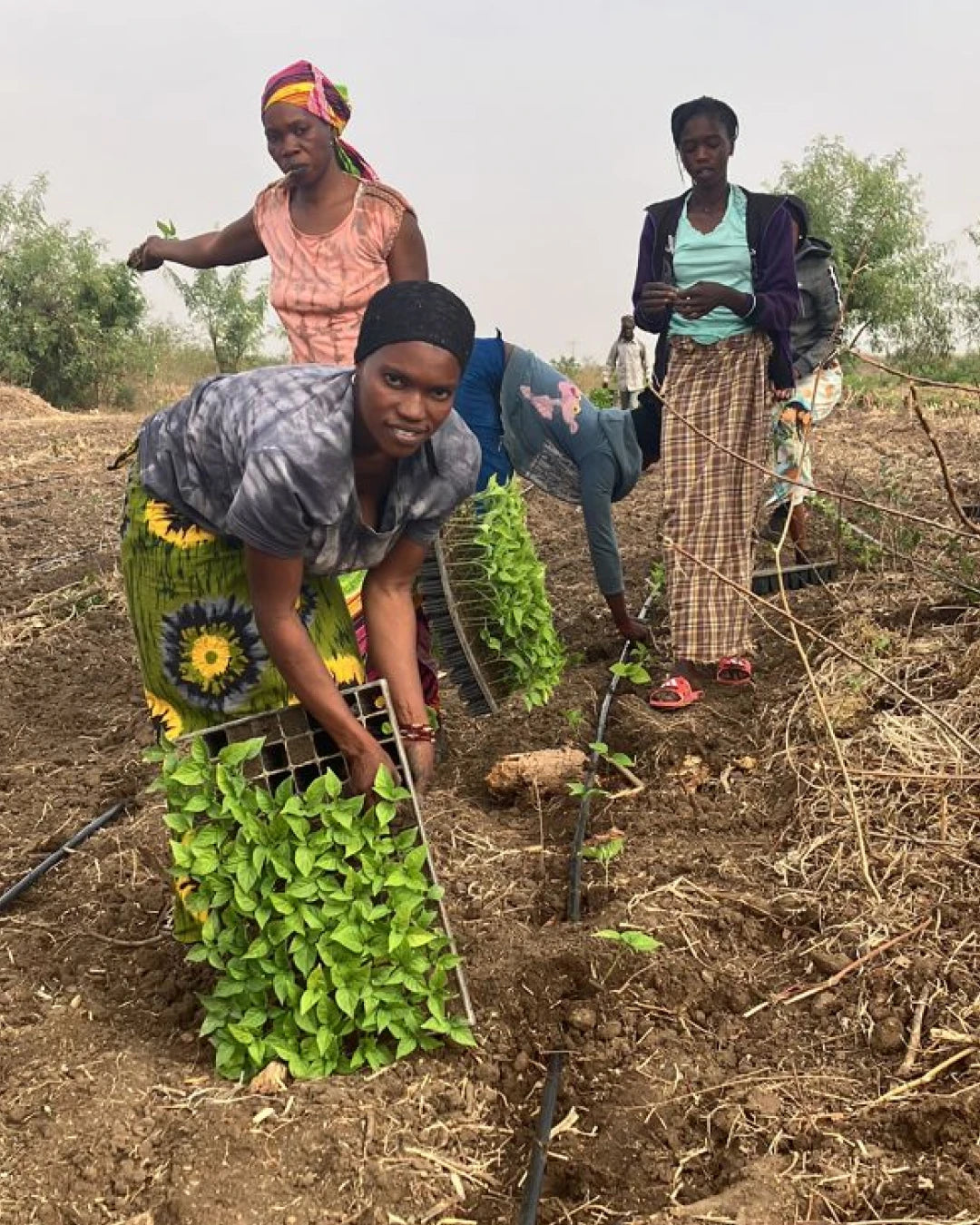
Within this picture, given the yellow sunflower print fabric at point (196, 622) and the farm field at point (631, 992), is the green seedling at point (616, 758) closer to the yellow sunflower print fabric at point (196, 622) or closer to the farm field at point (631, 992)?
the farm field at point (631, 992)

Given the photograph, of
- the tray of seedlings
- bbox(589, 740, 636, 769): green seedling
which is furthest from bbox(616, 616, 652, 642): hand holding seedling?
the tray of seedlings

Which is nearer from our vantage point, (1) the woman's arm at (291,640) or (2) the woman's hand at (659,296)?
(1) the woman's arm at (291,640)

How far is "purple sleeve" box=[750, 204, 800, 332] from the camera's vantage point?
328 cm

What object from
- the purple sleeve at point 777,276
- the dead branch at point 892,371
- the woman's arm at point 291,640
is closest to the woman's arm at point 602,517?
the purple sleeve at point 777,276

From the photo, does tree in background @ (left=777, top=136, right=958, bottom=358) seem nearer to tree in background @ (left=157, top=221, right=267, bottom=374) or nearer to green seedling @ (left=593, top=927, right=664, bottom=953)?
tree in background @ (left=157, top=221, right=267, bottom=374)

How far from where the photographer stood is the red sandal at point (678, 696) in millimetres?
3465

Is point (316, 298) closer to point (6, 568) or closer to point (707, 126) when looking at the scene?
point (707, 126)

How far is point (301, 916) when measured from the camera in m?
1.93

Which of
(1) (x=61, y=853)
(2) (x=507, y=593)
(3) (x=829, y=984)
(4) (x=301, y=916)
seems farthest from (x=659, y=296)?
(1) (x=61, y=853)

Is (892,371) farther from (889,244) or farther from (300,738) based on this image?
(889,244)

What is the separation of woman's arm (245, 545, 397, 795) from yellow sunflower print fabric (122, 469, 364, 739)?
5.9 inches

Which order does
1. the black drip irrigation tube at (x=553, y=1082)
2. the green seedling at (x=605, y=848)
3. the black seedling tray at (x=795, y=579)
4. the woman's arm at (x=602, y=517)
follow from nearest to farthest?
the black drip irrigation tube at (x=553, y=1082) → the green seedling at (x=605, y=848) → the woman's arm at (x=602, y=517) → the black seedling tray at (x=795, y=579)

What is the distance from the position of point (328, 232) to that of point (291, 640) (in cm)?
139

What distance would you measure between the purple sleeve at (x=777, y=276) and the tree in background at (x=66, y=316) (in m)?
19.9
